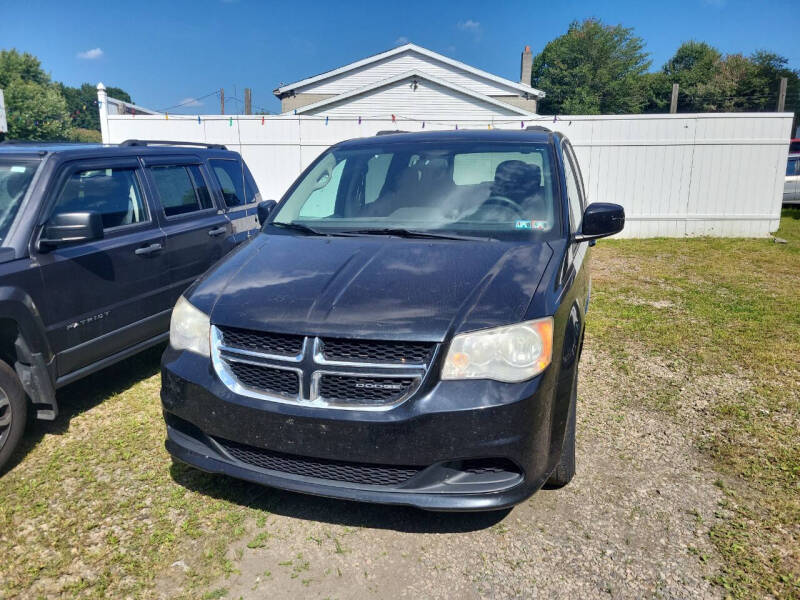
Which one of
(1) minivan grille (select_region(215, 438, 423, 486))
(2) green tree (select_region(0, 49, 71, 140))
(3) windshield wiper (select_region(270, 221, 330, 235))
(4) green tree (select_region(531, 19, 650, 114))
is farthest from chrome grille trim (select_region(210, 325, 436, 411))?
(4) green tree (select_region(531, 19, 650, 114))

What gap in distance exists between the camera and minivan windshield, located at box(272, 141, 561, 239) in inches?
133

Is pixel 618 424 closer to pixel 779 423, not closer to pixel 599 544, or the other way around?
pixel 779 423

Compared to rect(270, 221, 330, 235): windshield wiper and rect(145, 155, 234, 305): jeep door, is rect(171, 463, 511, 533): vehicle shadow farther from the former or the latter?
rect(145, 155, 234, 305): jeep door

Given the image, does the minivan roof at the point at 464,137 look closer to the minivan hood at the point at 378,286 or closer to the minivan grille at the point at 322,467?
the minivan hood at the point at 378,286

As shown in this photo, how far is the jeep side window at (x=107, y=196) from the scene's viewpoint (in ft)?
12.8

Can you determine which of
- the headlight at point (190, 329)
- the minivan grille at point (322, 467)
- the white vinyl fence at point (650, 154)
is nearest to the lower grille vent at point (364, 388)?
the minivan grille at point (322, 467)

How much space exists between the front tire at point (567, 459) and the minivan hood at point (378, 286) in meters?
0.69

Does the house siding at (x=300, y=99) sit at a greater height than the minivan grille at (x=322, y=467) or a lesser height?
greater

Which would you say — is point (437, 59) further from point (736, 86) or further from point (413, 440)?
point (736, 86)

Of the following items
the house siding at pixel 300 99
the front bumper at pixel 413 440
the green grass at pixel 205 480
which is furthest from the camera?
the house siding at pixel 300 99

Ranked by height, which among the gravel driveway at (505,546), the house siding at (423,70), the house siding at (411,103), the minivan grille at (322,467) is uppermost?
the house siding at (423,70)

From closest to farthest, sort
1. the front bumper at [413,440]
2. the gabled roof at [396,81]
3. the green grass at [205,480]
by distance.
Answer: the front bumper at [413,440] → the green grass at [205,480] → the gabled roof at [396,81]

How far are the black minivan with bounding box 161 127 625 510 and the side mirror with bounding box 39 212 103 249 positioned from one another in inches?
37.0

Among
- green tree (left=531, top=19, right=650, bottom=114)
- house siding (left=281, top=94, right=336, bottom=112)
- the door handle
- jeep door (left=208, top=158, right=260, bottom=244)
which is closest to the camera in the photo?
the door handle
